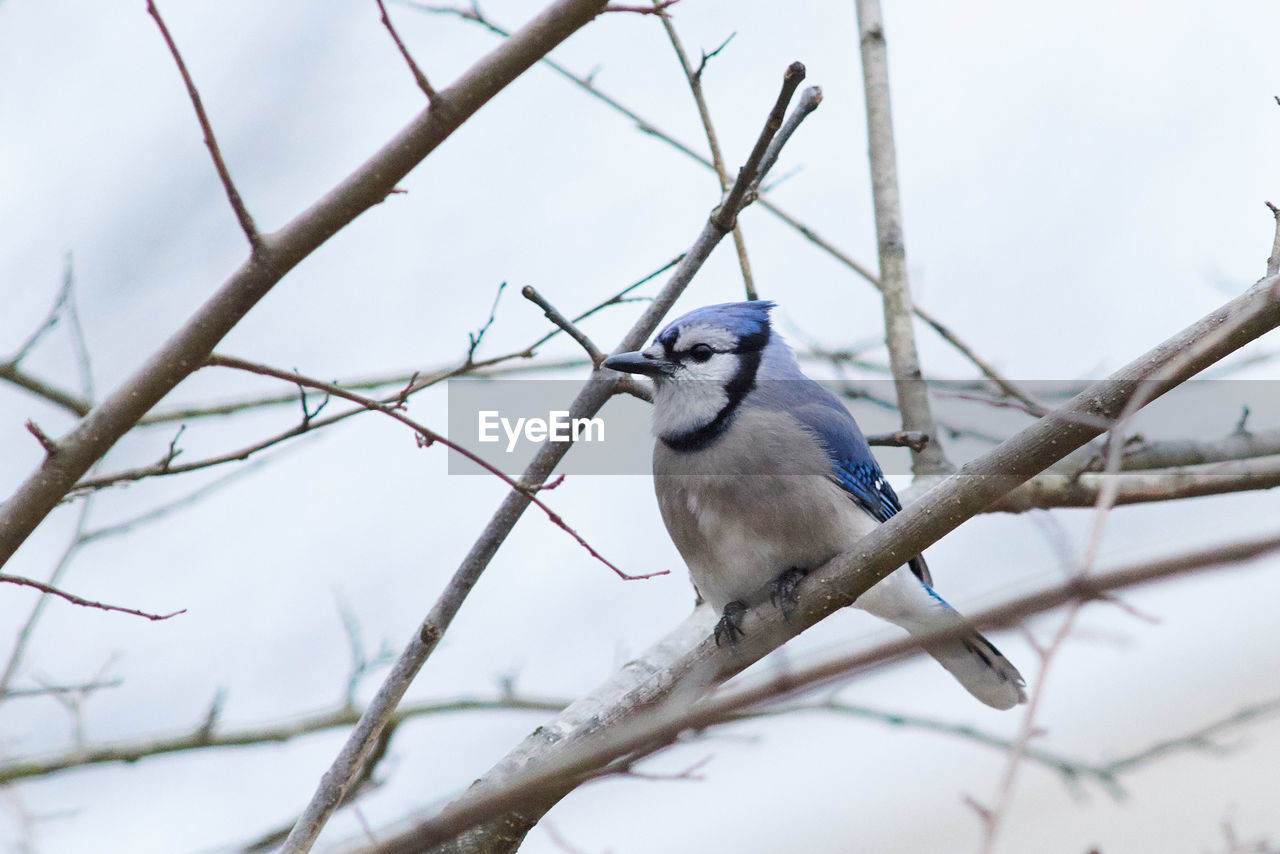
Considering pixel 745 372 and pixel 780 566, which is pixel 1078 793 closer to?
pixel 780 566

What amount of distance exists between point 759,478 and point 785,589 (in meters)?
0.28

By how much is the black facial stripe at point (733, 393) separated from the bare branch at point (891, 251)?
0.37m

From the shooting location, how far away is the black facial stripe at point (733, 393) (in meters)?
2.89

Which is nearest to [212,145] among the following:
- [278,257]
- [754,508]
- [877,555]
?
[278,257]

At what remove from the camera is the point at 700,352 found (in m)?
2.98

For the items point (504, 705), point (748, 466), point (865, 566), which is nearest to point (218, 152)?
point (865, 566)

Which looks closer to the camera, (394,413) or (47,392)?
(394,413)

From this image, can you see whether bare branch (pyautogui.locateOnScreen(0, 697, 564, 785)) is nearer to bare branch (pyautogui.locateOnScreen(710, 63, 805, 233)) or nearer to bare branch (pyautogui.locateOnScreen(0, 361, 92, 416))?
bare branch (pyautogui.locateOnScreen(0, 361, 92, 416))

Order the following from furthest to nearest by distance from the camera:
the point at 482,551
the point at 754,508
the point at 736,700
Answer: the point at 754,508 → the point at 482,551 → the point at 736,700

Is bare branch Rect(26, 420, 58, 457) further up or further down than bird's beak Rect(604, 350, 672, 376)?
further down

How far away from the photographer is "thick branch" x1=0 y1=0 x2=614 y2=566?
5.54ft

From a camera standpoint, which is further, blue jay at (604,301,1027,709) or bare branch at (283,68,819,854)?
blue jay at (604,301,1027,709)

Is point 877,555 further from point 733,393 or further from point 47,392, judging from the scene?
point 47,392

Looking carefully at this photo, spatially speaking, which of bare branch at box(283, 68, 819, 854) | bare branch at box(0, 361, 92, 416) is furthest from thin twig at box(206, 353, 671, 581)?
bare branch at box(0, 361, 92, 416)
